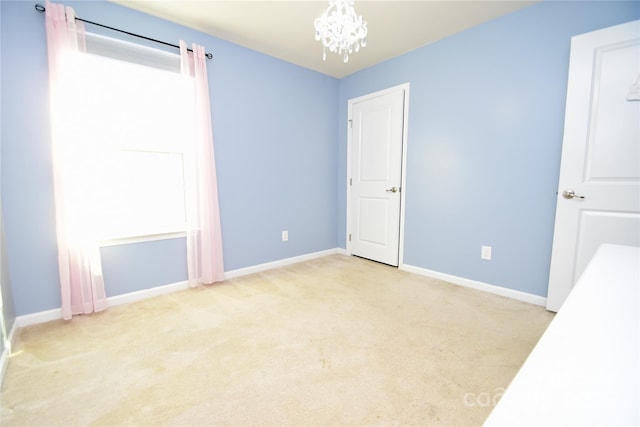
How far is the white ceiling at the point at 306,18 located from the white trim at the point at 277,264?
2322 mm

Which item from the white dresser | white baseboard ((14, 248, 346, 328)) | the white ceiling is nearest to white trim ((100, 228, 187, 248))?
white baseboard ((14, 248, 346, 328))

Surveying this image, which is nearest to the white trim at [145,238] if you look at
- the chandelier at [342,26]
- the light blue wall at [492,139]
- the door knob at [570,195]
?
the chandelier at [342,26]

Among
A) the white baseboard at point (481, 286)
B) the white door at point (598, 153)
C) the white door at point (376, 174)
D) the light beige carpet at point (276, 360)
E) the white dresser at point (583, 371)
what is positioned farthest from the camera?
the white door at point (376, 174)

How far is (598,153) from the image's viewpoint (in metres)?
1.94

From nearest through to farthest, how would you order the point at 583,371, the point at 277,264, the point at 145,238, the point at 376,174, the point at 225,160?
the point at 583,371
the point at 145,238
the point at 225,160
the point at 277,264
the point at 376,174

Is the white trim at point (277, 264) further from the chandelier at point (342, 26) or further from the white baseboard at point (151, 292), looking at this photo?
the chandelier at point (342, 26)

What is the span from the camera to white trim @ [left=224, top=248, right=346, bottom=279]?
9.76 feet

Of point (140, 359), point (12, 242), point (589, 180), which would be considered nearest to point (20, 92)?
point (12, 242)

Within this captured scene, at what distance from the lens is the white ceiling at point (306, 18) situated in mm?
2184

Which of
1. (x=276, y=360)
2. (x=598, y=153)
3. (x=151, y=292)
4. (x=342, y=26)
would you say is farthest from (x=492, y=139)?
(x=151, y=292)

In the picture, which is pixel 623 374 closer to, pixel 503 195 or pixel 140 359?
pixel 140 359

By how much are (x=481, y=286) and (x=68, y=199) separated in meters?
3.44

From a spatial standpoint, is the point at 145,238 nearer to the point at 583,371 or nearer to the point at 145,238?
the point at 145,238

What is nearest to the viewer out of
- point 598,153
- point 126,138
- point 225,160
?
point 598,153
